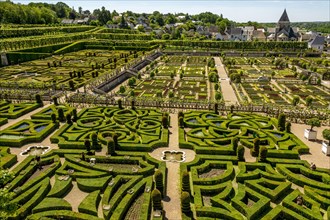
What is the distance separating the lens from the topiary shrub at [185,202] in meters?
22.6

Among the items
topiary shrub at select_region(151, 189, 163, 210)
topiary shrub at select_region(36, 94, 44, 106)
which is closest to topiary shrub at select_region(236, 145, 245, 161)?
topiary shrub at select_region(151, 189, 163, 210)

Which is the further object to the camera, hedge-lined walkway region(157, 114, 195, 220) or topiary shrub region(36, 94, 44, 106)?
topiary shrub region(36, 94, 44, 106)

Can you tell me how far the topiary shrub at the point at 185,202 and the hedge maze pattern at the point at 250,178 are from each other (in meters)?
0.43

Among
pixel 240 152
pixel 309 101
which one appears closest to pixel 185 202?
pixel 240 152

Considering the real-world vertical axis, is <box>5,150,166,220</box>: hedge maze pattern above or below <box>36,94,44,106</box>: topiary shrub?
below

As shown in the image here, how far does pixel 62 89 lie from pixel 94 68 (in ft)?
76.9

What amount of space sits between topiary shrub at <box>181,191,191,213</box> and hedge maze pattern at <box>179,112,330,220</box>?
43 cm

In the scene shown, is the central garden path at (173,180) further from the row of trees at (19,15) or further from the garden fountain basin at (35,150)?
the row of trees at (19,15)

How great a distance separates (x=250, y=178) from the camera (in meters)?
27.5

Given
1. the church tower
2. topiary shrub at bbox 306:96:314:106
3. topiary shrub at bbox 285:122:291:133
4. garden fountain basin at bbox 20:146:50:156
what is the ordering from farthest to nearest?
the church tower < topiary shrub at bbox 306:96:314:106 < topiary shrub at bbox 285:122:291:133 < garden fountain basin at bbox 20:146:50:156

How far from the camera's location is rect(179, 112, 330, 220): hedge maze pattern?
23.0m

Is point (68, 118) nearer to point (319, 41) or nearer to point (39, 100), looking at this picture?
point (39, 100)

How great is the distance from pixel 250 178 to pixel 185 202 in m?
8.46

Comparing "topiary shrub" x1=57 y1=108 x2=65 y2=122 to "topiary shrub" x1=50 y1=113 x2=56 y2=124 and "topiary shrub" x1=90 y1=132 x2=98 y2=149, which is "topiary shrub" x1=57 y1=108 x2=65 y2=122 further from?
"topiary shrub" x1=90 y1=132 x2=98 y2=149
